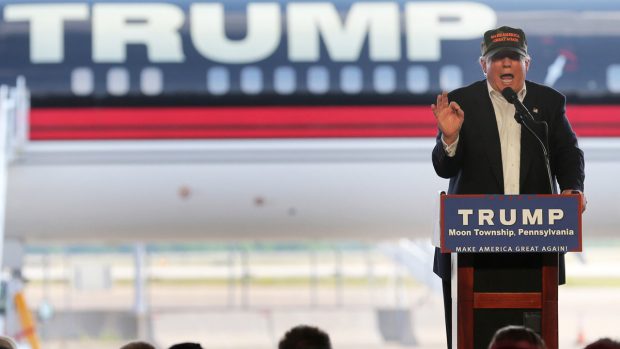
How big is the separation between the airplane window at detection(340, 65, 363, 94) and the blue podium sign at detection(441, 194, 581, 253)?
5589 mm

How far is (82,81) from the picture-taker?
32.8 feet

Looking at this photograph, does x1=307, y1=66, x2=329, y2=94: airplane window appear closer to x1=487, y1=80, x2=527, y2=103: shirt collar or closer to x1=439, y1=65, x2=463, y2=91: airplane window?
x1=439, y1=65, x2=463, y2=91: airplane window

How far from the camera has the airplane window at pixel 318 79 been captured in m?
10.0

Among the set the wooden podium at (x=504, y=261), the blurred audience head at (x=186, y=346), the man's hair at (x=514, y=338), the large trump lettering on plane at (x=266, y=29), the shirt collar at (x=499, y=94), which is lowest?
the blurred audience head at (x=186, y=346)

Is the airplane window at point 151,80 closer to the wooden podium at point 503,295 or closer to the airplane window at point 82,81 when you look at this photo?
the airplane window at point 82,81

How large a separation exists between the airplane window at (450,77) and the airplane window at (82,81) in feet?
9.94

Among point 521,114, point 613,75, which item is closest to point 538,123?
point 521,114

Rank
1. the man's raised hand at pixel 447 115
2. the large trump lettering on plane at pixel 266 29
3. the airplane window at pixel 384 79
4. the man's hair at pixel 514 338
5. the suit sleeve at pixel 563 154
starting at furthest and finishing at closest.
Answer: the airplane window at pixel 384 79 → the large trump lettering on plane at pixel 266 29 → the suit sleeve at pixel 563 154 → the man's raised hand at pixel 447 115 → the man's hair at pixel 514 338

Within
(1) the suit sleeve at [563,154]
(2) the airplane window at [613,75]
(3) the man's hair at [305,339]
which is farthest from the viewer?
(2) the airplane window at [613,75]

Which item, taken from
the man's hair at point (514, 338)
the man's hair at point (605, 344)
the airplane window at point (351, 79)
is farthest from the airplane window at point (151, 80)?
the man's hair at point (605, 344)

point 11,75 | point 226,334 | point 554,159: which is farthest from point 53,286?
point 554,159

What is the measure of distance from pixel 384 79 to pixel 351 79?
0.95ft

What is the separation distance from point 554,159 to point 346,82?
16.1 ft

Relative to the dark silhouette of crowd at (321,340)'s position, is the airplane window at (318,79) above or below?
above
